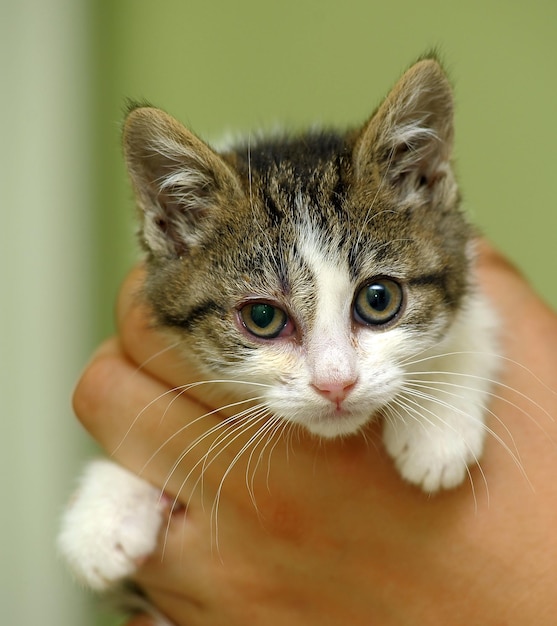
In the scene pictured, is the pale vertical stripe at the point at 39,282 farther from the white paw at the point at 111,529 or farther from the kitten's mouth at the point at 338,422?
the kitten's mouth at the point at 338,422

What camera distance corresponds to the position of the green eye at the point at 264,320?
1008 mm

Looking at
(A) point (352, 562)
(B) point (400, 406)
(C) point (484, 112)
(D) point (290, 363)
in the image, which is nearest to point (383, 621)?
(A) point (352, 562)

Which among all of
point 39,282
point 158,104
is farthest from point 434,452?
point 158,104

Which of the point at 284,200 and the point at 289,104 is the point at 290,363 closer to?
the point at 284,200

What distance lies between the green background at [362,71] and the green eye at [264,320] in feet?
4.30

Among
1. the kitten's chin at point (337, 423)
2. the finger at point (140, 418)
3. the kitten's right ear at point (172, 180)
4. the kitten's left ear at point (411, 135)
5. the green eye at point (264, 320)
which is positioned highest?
the kitten's left ear at point (411, 135)

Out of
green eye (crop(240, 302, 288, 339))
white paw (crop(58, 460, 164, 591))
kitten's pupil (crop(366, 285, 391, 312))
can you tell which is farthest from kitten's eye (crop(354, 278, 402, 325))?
white paw (crop(58, 460, 164, 591))

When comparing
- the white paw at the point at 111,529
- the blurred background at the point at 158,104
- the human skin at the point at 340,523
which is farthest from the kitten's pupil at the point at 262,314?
the blurred background at the point at 158,104

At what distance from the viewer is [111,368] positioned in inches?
52.9

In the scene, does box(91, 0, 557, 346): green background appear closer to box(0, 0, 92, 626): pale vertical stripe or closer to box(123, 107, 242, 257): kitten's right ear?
box(0, 0, 92, 626): pale vertical stripe

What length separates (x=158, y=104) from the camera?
2289mm

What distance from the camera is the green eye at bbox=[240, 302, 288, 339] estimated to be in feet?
3.31

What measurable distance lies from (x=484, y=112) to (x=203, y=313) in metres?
1.59

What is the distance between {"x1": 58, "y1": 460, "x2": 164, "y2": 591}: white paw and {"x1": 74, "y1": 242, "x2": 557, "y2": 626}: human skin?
3 cm
